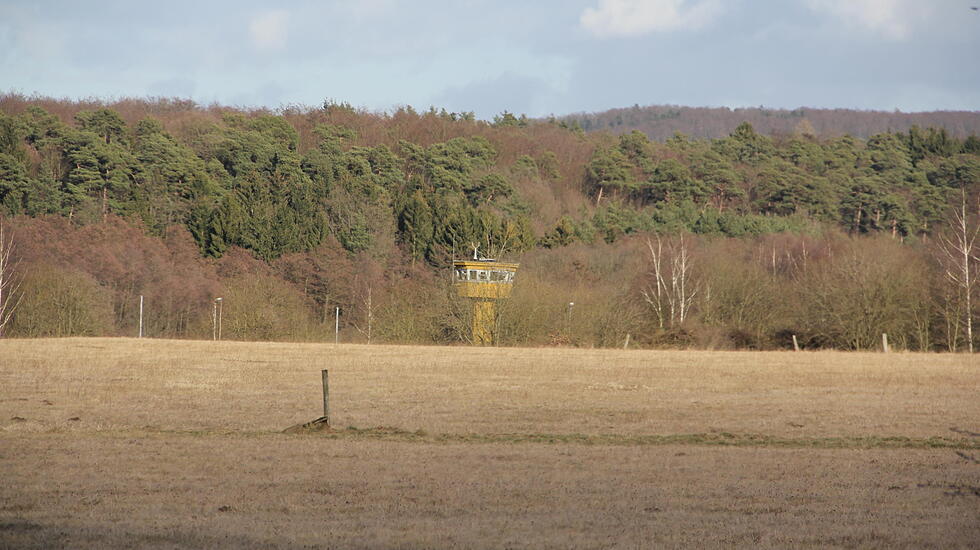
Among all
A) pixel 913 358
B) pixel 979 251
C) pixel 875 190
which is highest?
pixel 875 190

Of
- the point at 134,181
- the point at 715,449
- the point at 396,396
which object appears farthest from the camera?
the point at 134,181

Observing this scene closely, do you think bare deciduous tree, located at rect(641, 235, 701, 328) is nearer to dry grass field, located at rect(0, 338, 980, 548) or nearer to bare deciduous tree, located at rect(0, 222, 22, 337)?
dry grass field, located at rect(0, 338, 980, 548)

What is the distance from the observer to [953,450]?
2302 centimetres

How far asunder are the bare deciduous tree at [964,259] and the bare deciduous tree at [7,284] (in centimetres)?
6128

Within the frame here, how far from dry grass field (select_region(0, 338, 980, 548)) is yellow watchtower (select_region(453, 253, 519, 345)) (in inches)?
1354

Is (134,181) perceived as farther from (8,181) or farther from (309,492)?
(309,492)

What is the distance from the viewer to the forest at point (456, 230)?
76625mm

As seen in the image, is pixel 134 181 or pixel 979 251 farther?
pixel 134 181

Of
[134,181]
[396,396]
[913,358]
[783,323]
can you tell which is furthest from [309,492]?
[134,181]

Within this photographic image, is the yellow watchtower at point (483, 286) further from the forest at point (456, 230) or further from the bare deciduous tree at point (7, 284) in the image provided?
the bare deciduous tree at point (7, 284)

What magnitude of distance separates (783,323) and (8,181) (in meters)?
64.9

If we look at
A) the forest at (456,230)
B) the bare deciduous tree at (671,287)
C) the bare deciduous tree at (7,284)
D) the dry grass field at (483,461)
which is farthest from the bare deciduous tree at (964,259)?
the bare deciduous tree at (7,284)

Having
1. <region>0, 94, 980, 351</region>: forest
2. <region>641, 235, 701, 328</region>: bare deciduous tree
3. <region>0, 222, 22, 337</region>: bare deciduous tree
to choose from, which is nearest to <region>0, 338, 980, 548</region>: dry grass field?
<region>0, 94, 980, 351</region>: forest

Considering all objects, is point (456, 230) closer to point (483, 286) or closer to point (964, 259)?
point (483, 286)
